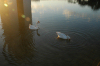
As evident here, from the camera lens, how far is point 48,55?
895 cm

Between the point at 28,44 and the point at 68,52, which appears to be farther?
the point at 28,44

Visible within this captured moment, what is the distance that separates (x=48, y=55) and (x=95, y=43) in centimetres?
573

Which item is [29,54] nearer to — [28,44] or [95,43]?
[28,44]

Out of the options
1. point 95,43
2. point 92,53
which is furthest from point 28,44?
point 95,43

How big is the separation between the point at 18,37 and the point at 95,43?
351 inches

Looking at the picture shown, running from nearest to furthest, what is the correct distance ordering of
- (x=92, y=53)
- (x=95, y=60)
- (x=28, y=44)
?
(x=95, y=60)
(x=92, y=53)
(x=28, y=44)

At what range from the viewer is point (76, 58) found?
28.5ft

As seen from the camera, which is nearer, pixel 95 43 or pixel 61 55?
pixel 61 55

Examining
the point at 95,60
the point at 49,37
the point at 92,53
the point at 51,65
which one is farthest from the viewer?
the point at 49,37

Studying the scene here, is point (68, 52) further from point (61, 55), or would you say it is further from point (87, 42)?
point (87, 42)

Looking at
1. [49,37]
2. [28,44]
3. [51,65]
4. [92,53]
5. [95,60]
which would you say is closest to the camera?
[51,65]

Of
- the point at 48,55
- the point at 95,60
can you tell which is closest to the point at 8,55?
the point at 48,55

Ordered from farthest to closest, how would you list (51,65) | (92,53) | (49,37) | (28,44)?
1. (49,37)
2. (28,44)
3. (92,53)
4. (51,65)

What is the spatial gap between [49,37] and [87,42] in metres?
4.38
